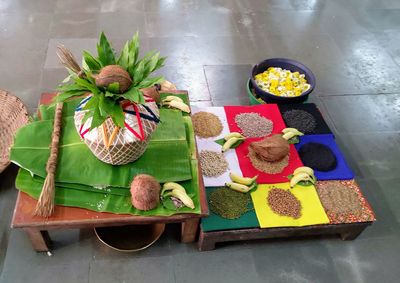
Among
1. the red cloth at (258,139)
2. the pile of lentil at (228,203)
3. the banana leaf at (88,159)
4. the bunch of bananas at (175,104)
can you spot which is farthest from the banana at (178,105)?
the pile of lentil at (228,203)

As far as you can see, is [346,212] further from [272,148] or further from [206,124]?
[206,124]

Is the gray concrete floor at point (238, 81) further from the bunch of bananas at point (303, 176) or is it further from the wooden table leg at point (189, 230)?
the bunch of bananas at point (303, 176)

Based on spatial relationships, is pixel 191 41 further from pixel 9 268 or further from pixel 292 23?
pixel 9 268

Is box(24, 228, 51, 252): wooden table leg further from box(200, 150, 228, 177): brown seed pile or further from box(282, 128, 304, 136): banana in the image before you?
box(282, 128, 304, 136): banana

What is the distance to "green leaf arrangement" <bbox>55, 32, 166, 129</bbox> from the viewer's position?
1530 millimetres

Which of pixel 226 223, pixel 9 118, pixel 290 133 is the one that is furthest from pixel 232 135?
pixel 9 118

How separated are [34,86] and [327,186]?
99.0 inches

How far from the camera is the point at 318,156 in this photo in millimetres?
2479

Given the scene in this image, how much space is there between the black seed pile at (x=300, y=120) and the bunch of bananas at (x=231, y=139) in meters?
0.42

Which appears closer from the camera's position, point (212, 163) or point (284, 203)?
point (284, 203)

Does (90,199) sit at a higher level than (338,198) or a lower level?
higher

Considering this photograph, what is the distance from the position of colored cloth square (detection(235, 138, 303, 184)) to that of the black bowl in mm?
490

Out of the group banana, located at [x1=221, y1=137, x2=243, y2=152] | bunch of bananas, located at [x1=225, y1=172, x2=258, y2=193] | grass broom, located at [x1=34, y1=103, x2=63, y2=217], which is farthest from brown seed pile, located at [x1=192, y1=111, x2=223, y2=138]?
grass broom, located at [x1=34, y1=103, x2=63, y2=217]

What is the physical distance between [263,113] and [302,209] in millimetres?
842
